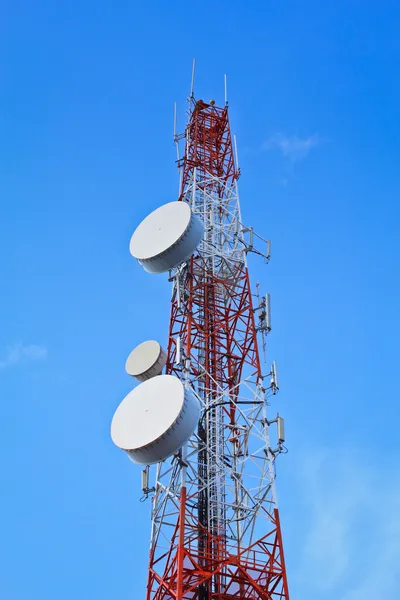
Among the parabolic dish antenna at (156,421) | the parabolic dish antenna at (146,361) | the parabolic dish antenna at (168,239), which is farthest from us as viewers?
the parabolic dish antenna at (168,239)

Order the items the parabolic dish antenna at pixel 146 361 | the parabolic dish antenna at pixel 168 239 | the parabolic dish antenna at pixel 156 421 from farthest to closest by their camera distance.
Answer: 1. the parabolic dish antenna at pixel 168 239
2. the parabolic dish antenna at pixel 146 361
3. the parabolic dish antenna at pixel 156 421

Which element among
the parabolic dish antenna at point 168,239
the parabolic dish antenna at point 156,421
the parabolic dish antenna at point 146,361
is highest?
the parabolic dish antenna at point 168,239

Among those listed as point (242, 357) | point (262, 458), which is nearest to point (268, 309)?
point (242, 357)

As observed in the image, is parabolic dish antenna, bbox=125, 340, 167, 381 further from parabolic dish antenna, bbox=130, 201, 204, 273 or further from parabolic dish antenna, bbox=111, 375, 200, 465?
parabolic dish antenna, bbox=130, 201, 204, 273

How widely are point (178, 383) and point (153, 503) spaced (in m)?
5.85

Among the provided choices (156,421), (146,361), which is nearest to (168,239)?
(146,361)

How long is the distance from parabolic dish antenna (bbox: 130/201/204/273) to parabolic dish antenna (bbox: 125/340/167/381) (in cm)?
402

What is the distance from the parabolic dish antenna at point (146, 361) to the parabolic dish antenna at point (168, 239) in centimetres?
402

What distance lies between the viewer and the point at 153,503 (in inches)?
1319

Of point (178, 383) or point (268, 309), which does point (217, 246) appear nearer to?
point (268, 309)

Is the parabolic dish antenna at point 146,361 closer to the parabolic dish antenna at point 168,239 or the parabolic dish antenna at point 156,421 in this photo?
the parabolic dish antenna at point 156,421

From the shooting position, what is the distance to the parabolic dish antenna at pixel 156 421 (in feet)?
99.7

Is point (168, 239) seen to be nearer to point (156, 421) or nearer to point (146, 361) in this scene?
point (146, 361)

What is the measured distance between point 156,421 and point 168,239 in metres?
10.5
